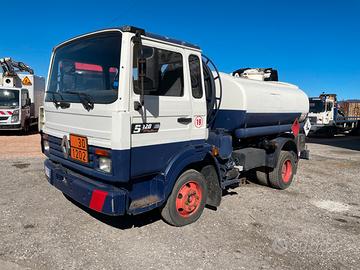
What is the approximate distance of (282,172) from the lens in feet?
21.7

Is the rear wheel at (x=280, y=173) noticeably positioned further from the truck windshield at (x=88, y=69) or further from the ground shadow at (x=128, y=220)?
the truck windshield at (x=88, y=69)

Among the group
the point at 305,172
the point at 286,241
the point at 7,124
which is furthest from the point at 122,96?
the point at 7,124

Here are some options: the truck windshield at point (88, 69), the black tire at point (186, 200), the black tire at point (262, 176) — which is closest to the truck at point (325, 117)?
the black tire at point (262, 176)

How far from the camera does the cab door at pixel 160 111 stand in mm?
3504

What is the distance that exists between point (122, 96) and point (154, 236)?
6.27 feet

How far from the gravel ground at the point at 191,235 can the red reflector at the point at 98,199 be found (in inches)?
22.5

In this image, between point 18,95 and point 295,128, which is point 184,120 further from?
point 18,95

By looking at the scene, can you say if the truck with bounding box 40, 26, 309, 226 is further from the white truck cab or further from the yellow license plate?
the white truck cab

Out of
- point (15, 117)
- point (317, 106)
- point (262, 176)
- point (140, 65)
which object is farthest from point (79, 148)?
point (317, 106)

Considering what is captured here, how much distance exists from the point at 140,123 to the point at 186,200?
4.69 feet

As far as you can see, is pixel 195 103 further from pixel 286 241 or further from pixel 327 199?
pixel 327 199

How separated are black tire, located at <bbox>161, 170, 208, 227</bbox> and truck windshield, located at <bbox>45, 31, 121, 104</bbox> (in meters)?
1.55

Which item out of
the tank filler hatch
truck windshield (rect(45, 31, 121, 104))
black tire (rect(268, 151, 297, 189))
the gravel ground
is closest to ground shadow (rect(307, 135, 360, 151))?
the tank filler hatch

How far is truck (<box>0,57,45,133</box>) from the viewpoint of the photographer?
14.0 m
